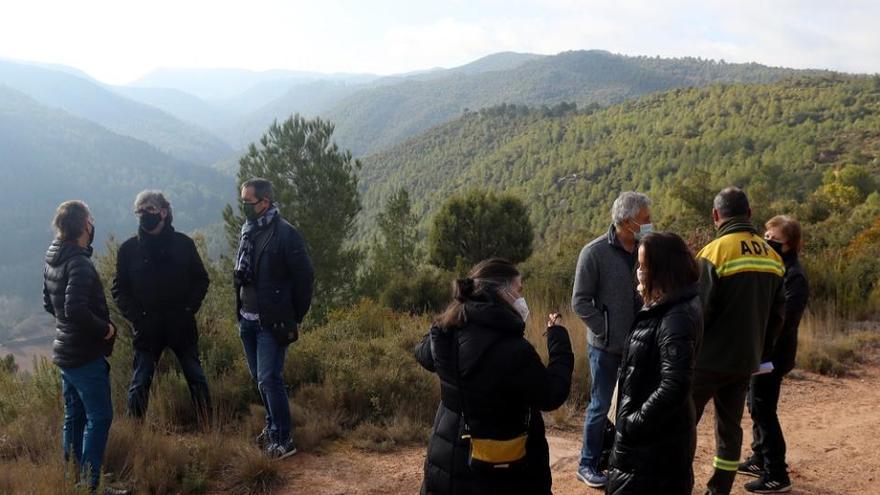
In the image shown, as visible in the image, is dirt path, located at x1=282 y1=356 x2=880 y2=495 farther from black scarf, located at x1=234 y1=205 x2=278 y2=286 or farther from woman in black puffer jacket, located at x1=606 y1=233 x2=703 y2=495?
woman in black puffer jacket, located at x1=606 y1=233 x2=703 y2=495

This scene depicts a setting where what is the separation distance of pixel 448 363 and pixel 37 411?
161 inches

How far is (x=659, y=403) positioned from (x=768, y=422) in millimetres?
1982

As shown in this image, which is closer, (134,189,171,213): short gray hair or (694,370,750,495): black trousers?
(694,370,750,495): black trousers

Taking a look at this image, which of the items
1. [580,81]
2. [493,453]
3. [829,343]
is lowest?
[829,343]

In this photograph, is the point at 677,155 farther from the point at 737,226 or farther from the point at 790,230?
the point at 737,226

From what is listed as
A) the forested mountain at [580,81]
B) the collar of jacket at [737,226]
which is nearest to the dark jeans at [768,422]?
the collar of jacket at [737,226]

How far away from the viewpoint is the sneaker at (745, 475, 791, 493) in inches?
150

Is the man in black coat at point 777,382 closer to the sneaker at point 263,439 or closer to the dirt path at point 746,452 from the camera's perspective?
the dirt path at point 746,452

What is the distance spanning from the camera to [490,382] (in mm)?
2135

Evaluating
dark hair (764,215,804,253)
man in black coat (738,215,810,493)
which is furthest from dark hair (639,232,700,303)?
dark hair (764,215,804,253)

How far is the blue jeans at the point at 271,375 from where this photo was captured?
4090 millimetres

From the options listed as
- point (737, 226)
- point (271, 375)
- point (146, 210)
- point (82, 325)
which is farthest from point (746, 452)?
point (146, 210)

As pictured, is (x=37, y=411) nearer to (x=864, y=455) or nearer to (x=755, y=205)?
(x=864, y=455)

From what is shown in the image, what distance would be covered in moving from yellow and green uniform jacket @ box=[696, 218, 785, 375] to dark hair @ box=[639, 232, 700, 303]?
0.74 metres
